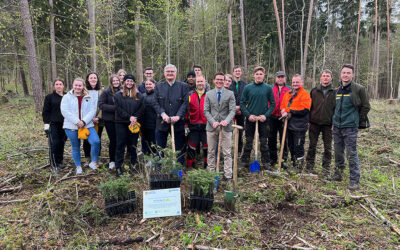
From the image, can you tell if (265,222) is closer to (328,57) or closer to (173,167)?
(173,167)

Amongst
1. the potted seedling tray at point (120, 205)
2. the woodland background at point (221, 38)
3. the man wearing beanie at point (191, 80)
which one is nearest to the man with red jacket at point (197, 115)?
the man wearing beanie at point (191, 80)

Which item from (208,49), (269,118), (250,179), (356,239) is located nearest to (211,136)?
(250,179)

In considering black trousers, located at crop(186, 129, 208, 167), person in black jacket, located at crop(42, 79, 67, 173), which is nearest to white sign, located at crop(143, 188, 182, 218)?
black trousers, located at crop(186, 129, 208, 167)

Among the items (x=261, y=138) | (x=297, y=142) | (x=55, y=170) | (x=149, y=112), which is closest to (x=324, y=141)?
(x=297, y=142)

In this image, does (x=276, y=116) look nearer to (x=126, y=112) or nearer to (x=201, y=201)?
(x=201, y=201)

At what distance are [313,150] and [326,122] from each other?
72 cm

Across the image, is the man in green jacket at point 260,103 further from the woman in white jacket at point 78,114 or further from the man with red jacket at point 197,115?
the woman in white jacket at point 78,114

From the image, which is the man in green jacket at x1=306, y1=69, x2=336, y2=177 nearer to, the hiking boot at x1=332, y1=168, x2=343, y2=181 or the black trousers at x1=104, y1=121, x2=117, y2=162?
the hiking boot at x1=332, y1=168, x2=343, y2=181

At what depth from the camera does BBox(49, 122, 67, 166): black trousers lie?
489 cm

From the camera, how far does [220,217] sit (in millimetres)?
3414

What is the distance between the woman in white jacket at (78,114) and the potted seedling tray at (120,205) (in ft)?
6.01

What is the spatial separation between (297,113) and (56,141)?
526 cm

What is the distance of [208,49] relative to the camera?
2089 centimetres

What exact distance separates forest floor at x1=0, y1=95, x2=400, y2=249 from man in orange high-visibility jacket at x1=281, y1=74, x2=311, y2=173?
0.62m
